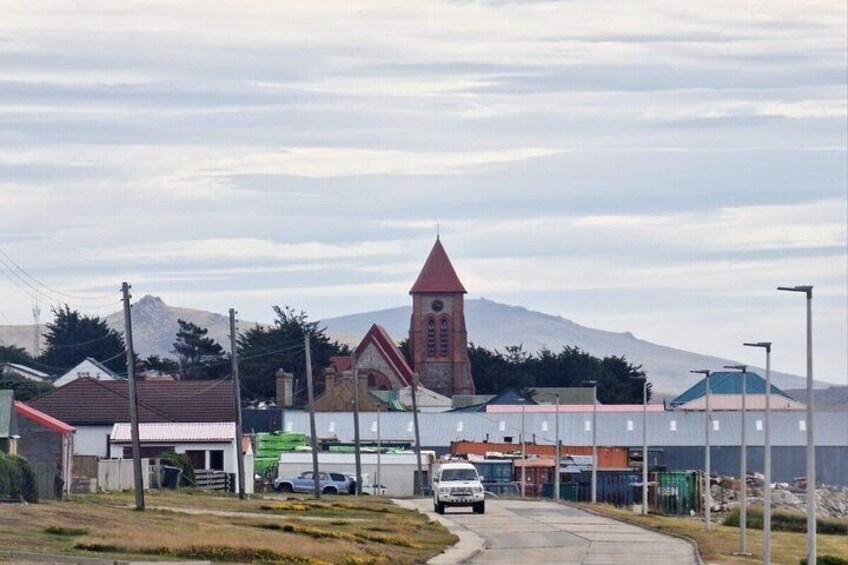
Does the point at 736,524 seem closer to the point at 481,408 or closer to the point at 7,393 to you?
the point at 7,393

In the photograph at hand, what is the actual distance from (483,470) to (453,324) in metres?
79.7

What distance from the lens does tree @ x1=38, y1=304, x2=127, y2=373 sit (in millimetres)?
188375

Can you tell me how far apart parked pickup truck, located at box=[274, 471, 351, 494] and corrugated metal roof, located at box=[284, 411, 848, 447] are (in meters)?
40.5

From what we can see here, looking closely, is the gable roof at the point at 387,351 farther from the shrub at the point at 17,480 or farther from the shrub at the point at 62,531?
the shrub at the point at 62,531

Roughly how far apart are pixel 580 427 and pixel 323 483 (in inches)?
1958

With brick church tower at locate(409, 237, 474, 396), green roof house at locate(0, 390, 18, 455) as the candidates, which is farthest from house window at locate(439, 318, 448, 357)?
green roof house at locate(0, 390, 18, 455)

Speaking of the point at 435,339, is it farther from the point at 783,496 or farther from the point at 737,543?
the point at 737,543

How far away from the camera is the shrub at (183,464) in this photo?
9162 cm

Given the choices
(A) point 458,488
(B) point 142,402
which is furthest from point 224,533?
(B) point 142,402

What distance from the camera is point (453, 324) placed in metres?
193

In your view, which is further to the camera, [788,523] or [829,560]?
[788,523]

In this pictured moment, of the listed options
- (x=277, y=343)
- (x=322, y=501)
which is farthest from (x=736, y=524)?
(x=277, y=343)

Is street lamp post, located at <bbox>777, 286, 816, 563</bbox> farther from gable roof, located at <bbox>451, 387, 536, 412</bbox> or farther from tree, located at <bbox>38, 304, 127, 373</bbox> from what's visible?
tree, located at <bbox>38, 304, 127, 373</bbox>

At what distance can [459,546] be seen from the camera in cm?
5334
